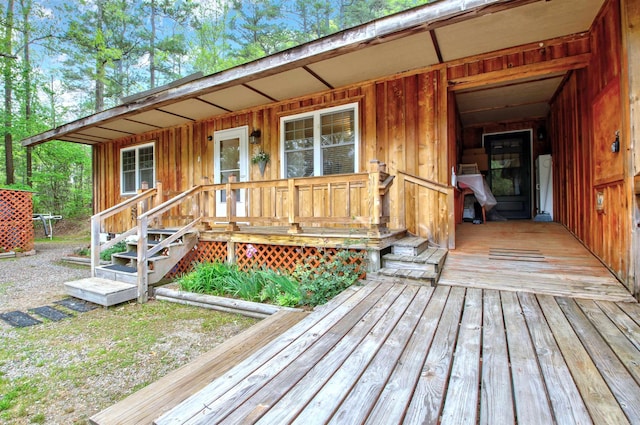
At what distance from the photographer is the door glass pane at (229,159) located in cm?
655

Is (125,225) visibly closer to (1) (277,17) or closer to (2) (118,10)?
(2) (118,10)

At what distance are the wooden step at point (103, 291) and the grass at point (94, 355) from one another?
0.14 metres

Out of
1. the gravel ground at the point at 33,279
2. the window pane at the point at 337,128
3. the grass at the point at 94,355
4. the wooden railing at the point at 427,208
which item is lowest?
the grass at the point at 94,355

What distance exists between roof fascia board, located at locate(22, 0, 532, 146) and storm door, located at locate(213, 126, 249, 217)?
1.45 metres

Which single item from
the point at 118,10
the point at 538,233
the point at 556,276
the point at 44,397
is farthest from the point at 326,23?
the point at 44,397

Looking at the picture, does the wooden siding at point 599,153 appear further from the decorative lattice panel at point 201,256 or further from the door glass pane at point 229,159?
the door glass pane at point 229,159

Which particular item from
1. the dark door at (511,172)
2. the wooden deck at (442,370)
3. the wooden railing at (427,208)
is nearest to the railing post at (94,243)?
the wooden deck at (442,370)

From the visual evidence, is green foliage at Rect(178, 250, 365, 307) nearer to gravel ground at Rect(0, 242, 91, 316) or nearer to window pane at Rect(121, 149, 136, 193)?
gravel ground at Rect(0, 242, 91, 316)

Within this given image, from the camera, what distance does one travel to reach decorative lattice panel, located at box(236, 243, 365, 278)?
410cm

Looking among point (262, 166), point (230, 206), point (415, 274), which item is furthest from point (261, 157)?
point (415, 274)

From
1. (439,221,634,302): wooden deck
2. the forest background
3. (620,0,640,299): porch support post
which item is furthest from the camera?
the forest background

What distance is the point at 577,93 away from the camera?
425 cm

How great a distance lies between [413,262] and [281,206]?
3.05 meters

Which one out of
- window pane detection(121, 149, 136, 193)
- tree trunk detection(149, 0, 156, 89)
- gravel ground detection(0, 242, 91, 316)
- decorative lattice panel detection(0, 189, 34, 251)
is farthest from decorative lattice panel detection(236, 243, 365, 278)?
tree trunk detection(149, 0, 156, 89)
